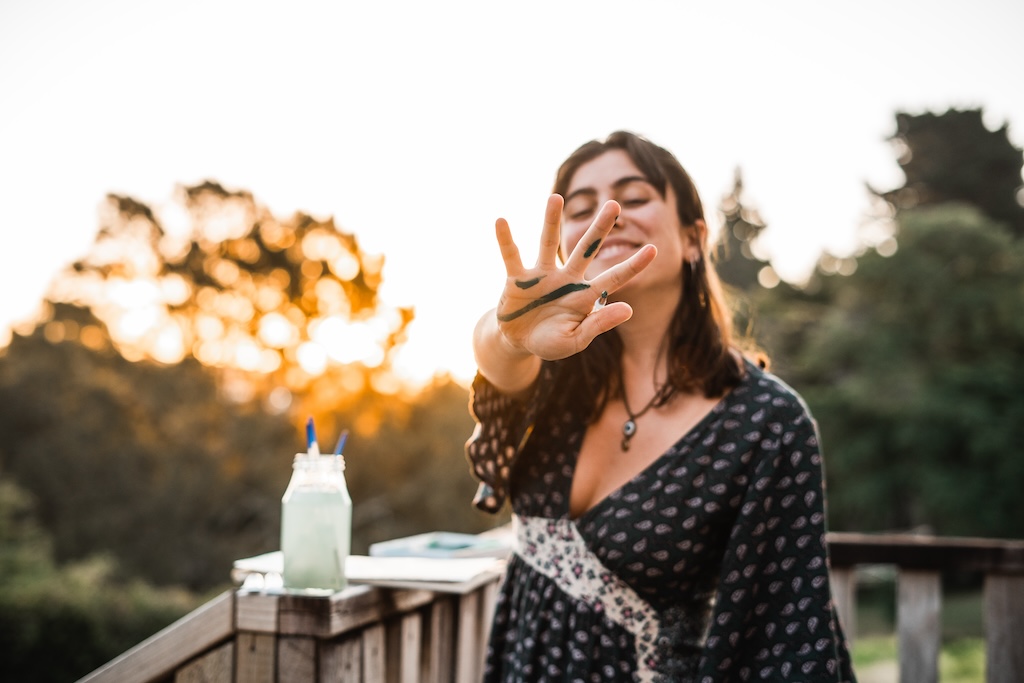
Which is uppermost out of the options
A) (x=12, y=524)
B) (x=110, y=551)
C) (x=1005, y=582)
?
(x=1005, y=582)

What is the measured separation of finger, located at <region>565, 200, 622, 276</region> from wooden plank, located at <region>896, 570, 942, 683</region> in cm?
155

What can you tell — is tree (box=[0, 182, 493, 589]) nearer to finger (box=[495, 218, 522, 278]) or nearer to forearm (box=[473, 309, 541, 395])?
forearm (box=[473, 309, 541, 395])

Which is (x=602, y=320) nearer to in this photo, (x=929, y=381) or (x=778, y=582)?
(x=778, y=582)

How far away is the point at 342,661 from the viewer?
47.3 inches

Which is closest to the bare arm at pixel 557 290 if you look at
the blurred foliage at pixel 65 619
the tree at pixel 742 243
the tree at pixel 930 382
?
the blurred foliage at pixel 65 619

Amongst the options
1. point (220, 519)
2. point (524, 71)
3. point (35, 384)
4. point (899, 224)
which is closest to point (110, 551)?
point (220, 519)

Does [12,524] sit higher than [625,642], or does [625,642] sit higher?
[625,642]

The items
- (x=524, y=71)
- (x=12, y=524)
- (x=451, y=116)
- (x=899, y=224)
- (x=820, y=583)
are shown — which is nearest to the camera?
(x=820, y=583)

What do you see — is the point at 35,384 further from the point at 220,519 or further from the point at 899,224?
the point at 899,224

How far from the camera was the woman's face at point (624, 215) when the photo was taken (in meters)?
1.37

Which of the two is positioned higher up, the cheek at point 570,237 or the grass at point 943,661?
the cheek at point 570,237

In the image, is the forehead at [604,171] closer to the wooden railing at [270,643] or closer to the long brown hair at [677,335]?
the long brown hair at [677,335]

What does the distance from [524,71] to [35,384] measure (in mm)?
9852

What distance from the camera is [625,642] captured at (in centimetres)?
123
